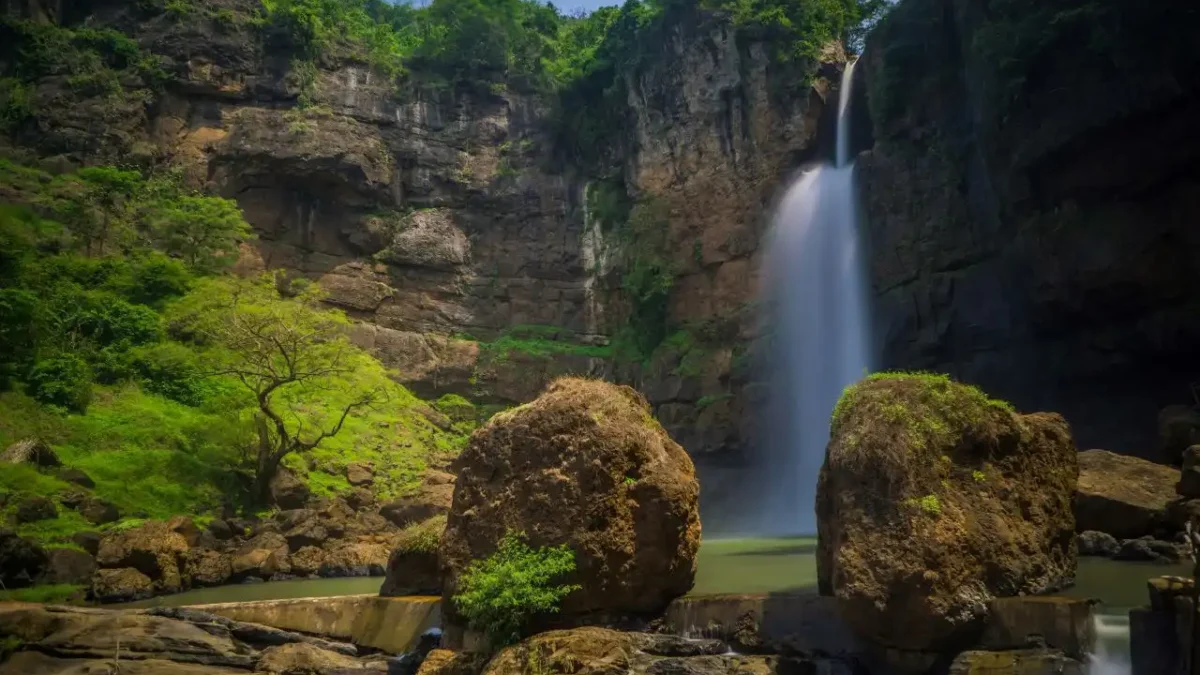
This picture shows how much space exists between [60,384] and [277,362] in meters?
5.82

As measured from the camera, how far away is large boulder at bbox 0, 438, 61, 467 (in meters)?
17.6

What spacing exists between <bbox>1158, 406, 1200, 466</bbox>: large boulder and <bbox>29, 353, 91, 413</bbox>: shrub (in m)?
25.2

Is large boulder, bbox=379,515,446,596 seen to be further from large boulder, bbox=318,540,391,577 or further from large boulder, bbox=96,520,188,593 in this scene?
large boulder, bbox=96,520,188,593

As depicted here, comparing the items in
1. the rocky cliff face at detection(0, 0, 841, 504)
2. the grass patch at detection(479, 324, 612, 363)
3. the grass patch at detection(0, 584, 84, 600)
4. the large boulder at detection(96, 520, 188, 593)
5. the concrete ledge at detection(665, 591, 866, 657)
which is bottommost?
the grass patch at detection(0, 584, 84, 600)

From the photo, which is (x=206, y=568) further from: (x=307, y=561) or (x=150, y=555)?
(x=307, y=561)

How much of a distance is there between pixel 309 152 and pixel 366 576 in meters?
22.5

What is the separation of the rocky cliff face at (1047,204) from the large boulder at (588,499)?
1581 cm

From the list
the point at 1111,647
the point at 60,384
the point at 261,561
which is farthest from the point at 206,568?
the point at 1111,647

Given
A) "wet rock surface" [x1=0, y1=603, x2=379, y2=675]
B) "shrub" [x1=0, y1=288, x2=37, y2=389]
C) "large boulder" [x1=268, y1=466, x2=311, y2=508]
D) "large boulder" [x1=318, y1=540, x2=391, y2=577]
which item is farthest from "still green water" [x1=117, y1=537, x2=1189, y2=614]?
"shrub" [x1=0, y1=288, x2=37, y2=389]

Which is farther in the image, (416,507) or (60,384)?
(60,384)

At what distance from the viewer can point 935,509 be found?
779cm

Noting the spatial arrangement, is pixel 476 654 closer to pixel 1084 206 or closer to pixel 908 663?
pixel 908 663

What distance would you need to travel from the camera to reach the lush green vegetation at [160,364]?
20797 millimetres

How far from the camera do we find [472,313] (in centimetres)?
3662
